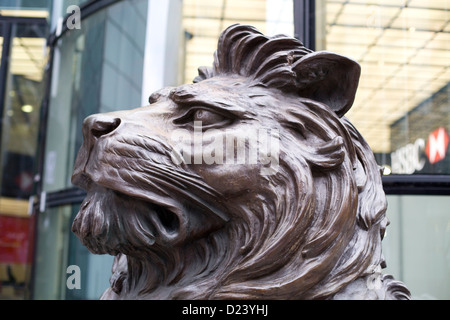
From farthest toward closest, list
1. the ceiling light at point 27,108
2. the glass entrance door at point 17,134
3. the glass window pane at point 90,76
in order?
the ceiling light at point 27,108 < the glass entrance door at point 17,134 < the glass window pane at point 90,76

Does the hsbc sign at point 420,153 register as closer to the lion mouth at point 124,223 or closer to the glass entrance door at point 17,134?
the lion mouth at point 124,223

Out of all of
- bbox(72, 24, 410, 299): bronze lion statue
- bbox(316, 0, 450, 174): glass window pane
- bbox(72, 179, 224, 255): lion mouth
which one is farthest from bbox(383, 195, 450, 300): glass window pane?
bbox(72, 179, 224, 255): lion mouth

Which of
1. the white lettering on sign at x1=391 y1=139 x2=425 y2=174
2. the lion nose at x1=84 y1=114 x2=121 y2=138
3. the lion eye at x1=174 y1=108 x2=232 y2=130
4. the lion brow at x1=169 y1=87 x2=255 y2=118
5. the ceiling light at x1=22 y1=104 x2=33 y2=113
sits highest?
the ceiling light at x1=22 y1=104 x2=33 y2=113

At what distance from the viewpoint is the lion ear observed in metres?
1.43

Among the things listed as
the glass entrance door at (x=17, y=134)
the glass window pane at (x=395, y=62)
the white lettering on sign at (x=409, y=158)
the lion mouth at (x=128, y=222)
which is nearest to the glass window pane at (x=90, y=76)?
the glass entrance door at (x=17, y=134)

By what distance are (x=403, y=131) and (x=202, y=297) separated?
2804 mm

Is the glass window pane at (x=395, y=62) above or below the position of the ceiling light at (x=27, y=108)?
below

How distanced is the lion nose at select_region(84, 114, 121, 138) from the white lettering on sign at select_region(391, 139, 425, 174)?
2723mm

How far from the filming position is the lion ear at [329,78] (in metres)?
1.43

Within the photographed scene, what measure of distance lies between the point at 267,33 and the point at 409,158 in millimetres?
1545

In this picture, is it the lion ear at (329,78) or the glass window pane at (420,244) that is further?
the glass window pane at (420,244)

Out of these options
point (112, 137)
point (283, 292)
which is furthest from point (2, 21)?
point (283, 292)

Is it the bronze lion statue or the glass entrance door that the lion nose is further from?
the glass entrance door

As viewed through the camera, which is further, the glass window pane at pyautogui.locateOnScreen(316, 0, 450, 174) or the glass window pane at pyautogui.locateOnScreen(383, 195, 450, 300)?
the glass window pane at pyautogui.locateOnScreen(316, 0, 450, 174)
